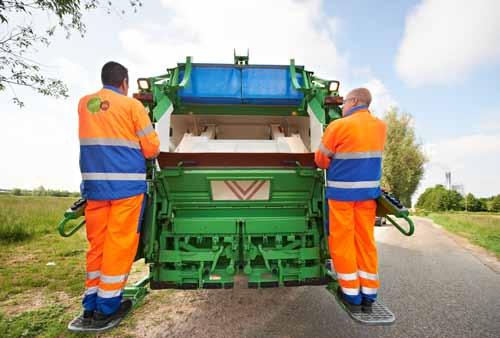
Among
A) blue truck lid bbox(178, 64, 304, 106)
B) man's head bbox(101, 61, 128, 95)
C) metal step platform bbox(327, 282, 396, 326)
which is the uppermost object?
blue truck lid bbox(178, 64, 304, 106)

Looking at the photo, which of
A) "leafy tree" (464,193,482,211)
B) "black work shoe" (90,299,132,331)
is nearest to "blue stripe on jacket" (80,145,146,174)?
"black work shoe" (90,299,132,331)

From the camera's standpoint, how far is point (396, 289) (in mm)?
3408

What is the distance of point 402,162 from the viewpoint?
2245 centimetres

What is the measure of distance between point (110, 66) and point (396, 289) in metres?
3.98

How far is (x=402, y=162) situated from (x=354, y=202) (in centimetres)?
2388

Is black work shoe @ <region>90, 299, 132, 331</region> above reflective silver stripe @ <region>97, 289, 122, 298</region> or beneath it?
beneath

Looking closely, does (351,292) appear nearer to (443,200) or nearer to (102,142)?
(102,142)

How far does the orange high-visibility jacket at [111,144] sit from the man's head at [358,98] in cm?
153

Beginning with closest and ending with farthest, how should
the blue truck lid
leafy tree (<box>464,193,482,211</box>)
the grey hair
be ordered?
the grey hair
the blue truck lid
leafy tree (<box>464,193,482,211</box>)

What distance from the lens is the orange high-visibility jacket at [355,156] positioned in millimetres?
1899

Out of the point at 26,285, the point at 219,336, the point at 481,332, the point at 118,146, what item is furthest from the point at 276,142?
the point at 26,285

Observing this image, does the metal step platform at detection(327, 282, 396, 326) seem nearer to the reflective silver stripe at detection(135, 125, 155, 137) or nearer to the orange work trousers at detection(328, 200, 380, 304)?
the orange work trousers at detection(328, 200, 380, 304)

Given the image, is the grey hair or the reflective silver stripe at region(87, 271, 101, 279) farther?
the grey hair

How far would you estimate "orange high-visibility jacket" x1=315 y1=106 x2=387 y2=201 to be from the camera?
190 cm
